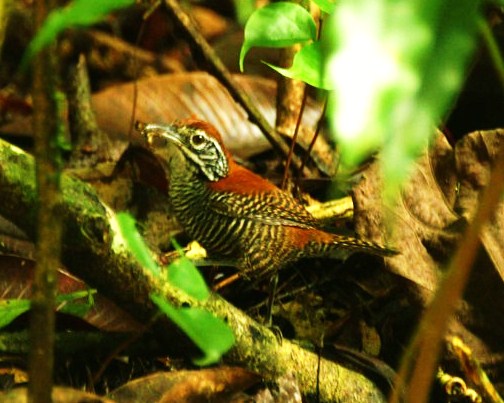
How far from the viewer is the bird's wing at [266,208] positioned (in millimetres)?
3623

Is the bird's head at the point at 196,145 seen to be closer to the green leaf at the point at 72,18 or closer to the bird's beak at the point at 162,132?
the bird's beak at the point at 162,132

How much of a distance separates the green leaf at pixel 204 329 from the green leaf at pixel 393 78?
0.63 meters

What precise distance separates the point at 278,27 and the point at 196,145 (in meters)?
1.61

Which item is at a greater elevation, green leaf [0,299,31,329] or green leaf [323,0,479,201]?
green leaf [323,0,479,201]

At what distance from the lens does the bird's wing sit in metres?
3.62

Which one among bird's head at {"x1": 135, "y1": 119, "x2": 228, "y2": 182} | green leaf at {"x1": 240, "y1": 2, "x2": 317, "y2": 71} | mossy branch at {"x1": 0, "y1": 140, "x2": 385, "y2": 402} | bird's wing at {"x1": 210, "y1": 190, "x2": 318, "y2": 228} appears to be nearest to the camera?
green leaf at {"x1": 240, "y1": 2, "x2": 317, "y2": 71}

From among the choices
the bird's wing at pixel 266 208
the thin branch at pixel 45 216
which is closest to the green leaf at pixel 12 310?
the thin branch at pixel 45 216

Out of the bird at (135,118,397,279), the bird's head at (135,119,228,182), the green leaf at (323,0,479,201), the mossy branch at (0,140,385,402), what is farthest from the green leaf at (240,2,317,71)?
the bird's head at (135,119,228,182)

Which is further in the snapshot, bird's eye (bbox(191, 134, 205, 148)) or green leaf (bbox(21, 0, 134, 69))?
bird's eye (bbox(191, 134, 205, 148))

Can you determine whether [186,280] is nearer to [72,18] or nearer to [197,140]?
[72,18]

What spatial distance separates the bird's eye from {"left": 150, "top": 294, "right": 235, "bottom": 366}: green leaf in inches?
88.5

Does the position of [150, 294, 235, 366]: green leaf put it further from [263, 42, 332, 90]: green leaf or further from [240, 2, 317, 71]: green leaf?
[263, 42, 332, 90]: green leaf

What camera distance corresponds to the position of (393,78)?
41.7 inches

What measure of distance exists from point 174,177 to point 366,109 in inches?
112
